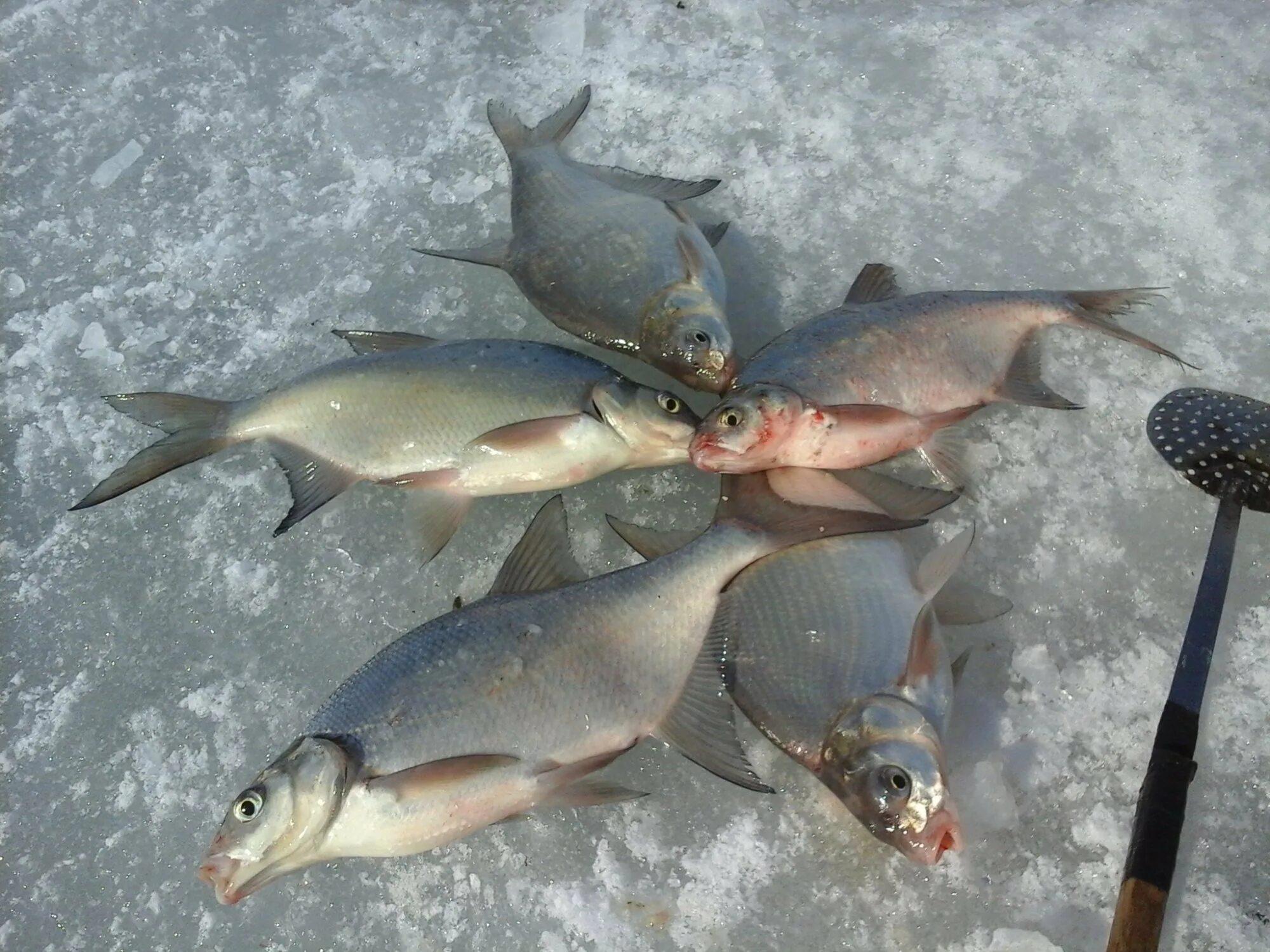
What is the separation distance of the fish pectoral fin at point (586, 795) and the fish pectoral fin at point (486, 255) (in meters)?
1.38

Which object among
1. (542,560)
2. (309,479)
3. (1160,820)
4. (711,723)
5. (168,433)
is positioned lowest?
(1160,820)

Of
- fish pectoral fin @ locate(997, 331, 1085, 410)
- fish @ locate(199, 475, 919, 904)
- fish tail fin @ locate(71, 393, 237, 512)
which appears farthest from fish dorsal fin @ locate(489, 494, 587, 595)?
fish pectoral fin @ locate(997, 331, 1085, 410)

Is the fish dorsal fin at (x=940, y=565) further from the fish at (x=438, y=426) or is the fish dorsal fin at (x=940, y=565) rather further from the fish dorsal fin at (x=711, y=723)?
the fish at (x=438, y=426)

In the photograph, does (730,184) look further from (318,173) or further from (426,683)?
(426,683)

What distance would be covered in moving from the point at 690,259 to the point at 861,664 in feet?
3.52

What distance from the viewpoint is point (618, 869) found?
78.2 inches

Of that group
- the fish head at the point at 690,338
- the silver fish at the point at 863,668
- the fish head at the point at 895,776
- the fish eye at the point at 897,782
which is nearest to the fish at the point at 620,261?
the fish head at the point at 690,338

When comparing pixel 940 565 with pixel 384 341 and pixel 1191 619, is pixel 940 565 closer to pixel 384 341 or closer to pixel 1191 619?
pixel 1191 619

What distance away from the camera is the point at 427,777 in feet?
5.74

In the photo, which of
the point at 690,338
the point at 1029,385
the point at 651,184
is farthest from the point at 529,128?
the point at 1029,385

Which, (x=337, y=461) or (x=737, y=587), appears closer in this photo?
(x=737, y=587)

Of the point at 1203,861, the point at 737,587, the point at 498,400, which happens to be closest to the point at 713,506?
the point at 737,587

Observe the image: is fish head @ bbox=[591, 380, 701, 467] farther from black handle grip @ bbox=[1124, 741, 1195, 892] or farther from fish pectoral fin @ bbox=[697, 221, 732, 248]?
black handle grip @ bbox=[1124, 741, 1195, 892]

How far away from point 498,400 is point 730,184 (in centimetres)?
114
